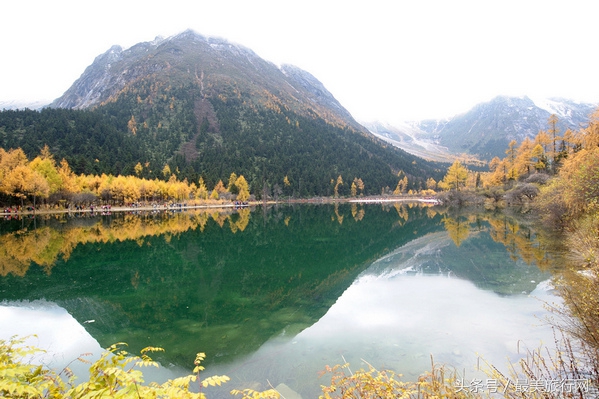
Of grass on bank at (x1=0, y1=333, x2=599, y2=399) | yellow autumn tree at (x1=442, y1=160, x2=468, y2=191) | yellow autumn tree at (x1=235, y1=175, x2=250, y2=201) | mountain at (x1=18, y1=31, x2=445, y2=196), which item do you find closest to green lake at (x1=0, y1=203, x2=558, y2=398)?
grass on bank at (x1=0, y1=333, x2=599, y2=399)

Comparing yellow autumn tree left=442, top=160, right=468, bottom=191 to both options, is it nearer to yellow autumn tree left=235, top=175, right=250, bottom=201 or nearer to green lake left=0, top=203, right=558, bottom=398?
green lake left=0, top=203, right=558, bottom=398

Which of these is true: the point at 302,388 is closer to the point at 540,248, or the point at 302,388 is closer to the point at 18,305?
the point at 18,305

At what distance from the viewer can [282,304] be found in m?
13.8

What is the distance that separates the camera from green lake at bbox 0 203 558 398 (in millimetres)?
8969

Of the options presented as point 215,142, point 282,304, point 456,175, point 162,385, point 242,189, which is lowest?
point 242,189

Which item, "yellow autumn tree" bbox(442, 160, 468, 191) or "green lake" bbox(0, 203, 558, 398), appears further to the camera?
"yellow autumn tree" bbox(442, 160, 468, 191)

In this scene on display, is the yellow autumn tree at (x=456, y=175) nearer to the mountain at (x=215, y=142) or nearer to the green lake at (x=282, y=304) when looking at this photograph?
the green lake at (x=282, y=304)

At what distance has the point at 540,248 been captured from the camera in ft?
71.9

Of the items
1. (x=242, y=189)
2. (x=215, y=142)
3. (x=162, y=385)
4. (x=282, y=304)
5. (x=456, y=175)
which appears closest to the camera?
(x=162, y=385)

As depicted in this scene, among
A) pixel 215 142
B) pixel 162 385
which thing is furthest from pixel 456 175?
pixel 215 142

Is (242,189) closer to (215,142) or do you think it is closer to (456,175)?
(215,142)

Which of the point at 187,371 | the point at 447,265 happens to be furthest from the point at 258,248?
the point at 187,371

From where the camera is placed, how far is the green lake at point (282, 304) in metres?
8.97

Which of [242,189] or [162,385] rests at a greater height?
[162,385]
